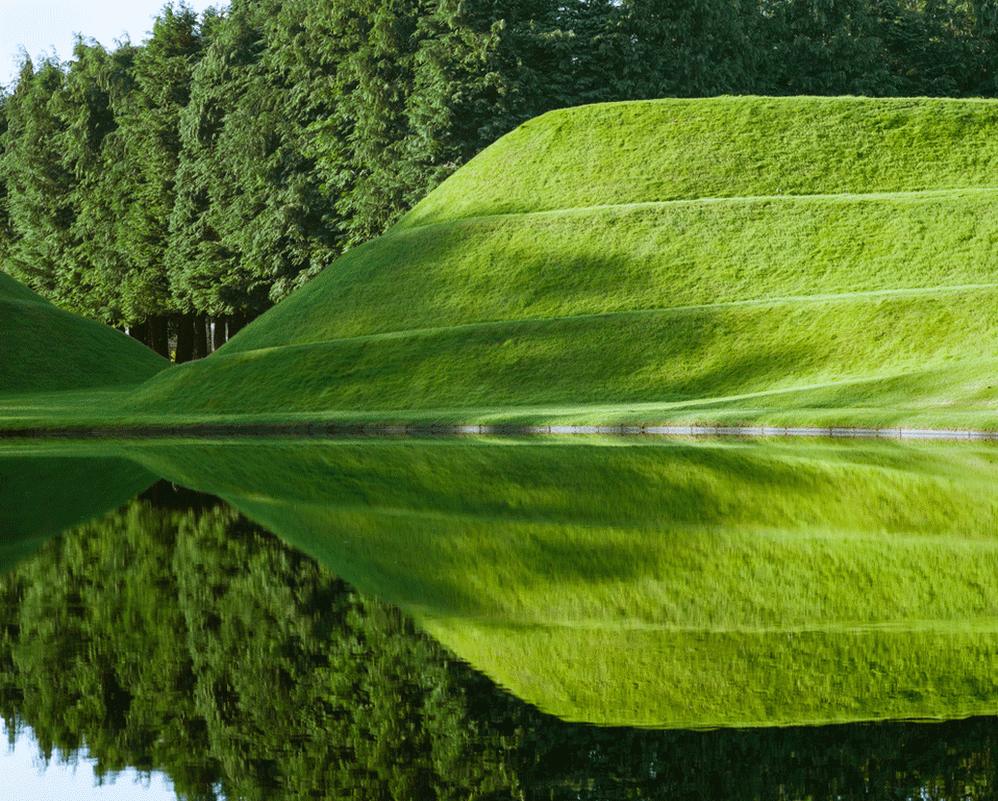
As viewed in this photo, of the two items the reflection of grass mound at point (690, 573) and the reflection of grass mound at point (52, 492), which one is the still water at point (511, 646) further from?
the reflection of grass mound at point (52, 492)

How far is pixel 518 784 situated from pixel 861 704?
6.89ft

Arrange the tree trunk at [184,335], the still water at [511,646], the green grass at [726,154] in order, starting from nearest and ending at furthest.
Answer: the still water at [511,646]
the green grass at [726,154]
the tree trunk at [184,335]

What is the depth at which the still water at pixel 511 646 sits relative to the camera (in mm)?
6480

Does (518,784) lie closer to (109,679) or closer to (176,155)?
(109,679)

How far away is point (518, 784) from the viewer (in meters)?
6.21

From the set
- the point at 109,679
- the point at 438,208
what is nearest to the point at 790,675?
the point at 109,679

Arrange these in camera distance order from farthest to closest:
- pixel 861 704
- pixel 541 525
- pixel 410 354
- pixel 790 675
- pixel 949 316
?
pixel 410 354, pixel 949 316, pixel 541 525, pixel 790 675, pixel 861 704

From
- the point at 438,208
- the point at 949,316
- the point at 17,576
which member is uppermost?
the point at 438,208

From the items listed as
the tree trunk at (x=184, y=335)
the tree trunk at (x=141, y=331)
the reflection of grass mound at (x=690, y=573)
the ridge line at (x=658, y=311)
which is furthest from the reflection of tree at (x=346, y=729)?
the tree trunk at (x=141, y=331)

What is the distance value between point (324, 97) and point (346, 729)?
6033 centimetres

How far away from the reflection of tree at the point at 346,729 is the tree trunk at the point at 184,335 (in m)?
70.5

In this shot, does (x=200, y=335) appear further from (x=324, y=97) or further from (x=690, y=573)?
(x=690, y=573)

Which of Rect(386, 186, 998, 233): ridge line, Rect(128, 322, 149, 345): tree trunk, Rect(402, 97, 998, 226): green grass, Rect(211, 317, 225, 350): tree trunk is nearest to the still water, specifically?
Rect(386, 186, 998, 233): ridge line

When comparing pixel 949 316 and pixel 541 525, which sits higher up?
pixel 949 316
